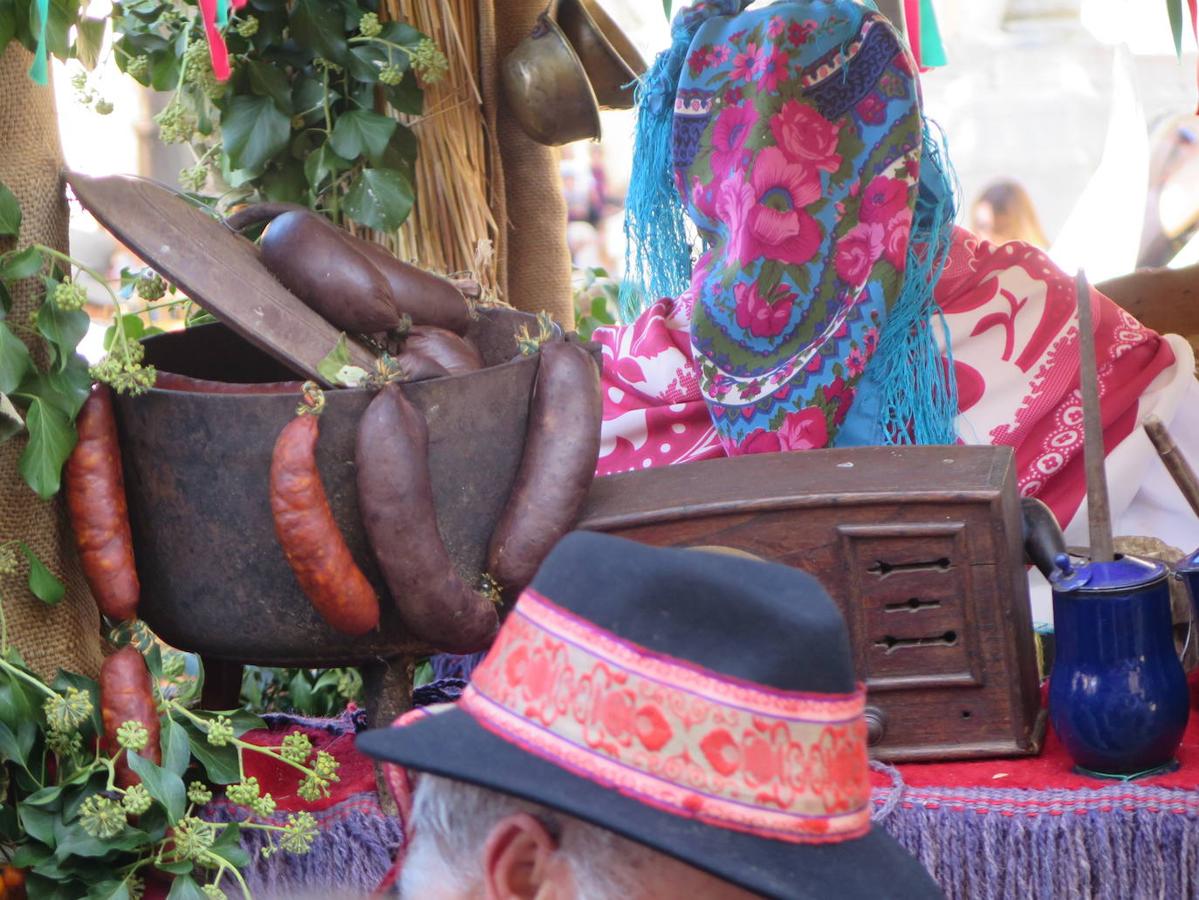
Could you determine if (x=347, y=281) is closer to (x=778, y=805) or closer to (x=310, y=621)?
(x=310, y=621)

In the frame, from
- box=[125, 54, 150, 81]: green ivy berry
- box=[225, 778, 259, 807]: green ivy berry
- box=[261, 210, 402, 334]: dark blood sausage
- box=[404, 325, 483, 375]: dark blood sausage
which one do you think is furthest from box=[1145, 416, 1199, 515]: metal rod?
box=[125, 54, 150, 81]: green ivy berry

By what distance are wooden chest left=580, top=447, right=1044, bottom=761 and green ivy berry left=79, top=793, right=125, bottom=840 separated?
2.10 ft

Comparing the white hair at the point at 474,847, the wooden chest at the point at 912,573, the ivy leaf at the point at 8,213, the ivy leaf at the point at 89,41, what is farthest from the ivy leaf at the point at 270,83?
the white hair at the point at 474,847

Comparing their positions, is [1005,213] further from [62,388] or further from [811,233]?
[62,388]

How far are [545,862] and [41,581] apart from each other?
1113mm

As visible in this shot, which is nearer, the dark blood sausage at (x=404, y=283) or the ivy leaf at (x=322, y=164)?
the dark blood sausage at (x=404, y=283)

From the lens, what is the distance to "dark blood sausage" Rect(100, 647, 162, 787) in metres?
1.66

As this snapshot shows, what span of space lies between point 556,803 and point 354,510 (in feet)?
3.13

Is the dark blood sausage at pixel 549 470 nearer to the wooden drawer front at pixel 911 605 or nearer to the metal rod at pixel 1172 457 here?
the wooden drawer front at pixel 911 605

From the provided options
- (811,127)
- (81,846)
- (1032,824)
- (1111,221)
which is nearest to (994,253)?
(811,127)

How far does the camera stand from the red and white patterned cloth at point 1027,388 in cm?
249

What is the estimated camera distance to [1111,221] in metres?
6.38

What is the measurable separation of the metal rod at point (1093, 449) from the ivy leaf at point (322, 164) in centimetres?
118

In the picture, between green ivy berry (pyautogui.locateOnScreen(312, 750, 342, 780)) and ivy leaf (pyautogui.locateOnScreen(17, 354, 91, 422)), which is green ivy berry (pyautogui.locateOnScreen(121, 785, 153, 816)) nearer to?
green ivy berry (pyautogui.locateOnScreen(312, 750, 342, 780))
